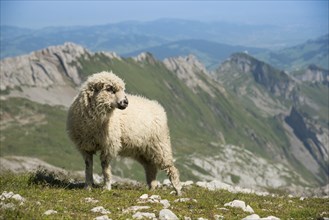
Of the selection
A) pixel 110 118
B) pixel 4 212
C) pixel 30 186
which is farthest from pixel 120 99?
pixel 4 212

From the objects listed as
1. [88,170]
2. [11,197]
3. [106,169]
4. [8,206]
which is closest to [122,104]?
[106,169]

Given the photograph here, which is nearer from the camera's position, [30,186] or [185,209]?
[185,209]

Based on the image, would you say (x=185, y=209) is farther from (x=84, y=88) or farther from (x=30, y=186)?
(x=84, y=88)

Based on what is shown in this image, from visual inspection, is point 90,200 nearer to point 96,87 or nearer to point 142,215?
point 142,215

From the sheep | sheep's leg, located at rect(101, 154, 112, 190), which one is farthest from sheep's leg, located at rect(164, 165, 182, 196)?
sheep's leg, located at rect(101, 154, 112, 190)

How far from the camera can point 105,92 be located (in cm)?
1783

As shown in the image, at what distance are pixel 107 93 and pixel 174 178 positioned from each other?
4527 millimetres

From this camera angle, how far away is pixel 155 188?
2045 centimetres

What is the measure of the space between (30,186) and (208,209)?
20.9 ft

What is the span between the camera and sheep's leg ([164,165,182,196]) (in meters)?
18.6

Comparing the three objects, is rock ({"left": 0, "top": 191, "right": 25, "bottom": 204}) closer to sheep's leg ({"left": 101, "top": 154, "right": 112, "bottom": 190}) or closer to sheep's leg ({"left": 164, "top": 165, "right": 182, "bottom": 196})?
sheep's leg ({"left": 101, "top": 154, "right": 112, "bottom": 190})

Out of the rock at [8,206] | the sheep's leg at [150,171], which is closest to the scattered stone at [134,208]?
the rock at [8,206]

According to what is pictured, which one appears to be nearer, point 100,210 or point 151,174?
point 100,210

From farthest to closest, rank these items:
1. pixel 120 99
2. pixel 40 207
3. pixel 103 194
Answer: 1. pixel 120 99
2. pixel 103 194
3. pixel 40 207
